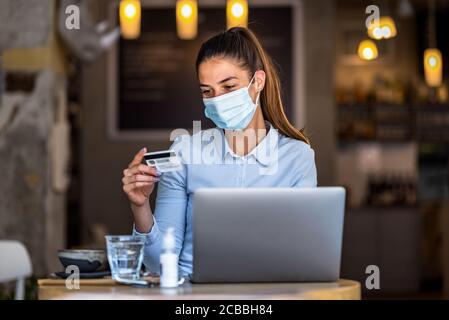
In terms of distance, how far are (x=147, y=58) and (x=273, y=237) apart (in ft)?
16.9

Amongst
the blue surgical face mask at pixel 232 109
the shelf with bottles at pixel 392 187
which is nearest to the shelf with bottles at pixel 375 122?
the shelf with bottles at pixel 392 187

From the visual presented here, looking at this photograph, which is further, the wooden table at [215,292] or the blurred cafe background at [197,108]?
the blurred cafe background at [197,108]

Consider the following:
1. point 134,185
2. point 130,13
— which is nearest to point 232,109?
point 134,185

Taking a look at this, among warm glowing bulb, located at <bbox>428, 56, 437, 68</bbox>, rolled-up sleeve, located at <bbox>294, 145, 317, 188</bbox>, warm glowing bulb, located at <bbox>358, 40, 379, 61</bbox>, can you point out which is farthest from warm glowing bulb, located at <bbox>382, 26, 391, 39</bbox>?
rolled-up sleeve, located at <bbox>294, 145, 317, 188</bbox>

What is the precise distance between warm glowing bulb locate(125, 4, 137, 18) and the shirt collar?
2958mm

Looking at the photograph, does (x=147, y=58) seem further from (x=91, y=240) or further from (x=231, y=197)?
(x=231, y=197)

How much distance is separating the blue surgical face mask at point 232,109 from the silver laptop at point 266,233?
2.02 feet

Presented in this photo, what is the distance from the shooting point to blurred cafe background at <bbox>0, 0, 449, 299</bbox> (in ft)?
14.7

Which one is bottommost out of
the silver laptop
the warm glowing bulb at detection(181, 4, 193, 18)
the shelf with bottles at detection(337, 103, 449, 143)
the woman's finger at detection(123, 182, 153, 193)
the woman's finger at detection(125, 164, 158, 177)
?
the silver laptop

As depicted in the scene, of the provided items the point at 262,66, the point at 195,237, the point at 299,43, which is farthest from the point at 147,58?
the point at 195,237

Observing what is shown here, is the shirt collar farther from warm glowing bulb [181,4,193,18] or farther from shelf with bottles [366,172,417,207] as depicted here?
shelf with bottles [366,172,417,207]

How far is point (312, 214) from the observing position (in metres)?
1.62

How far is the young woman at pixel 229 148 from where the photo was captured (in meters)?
2.19

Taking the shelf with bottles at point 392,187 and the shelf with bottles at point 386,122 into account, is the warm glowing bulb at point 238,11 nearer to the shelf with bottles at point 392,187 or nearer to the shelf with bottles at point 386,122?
the shelf with bottles at point 386,122
